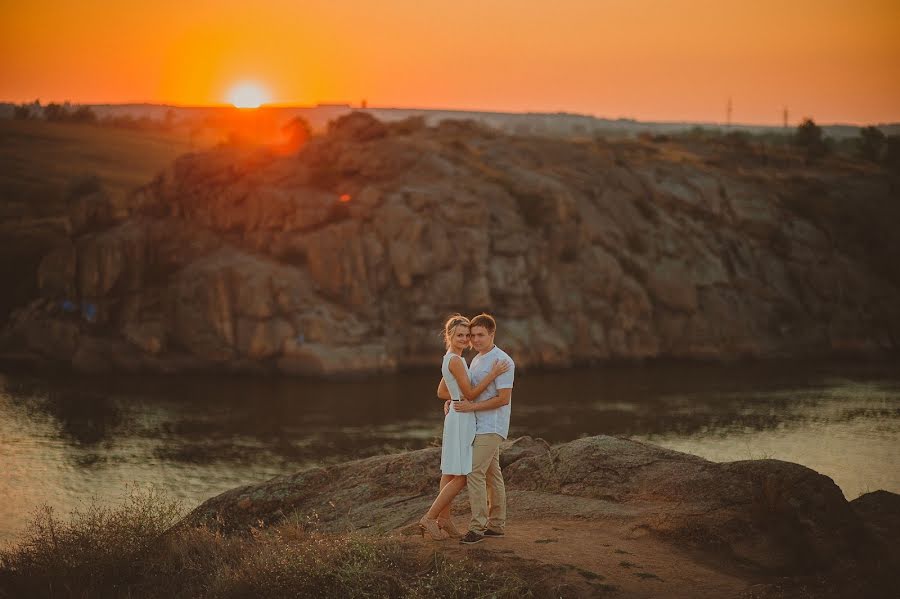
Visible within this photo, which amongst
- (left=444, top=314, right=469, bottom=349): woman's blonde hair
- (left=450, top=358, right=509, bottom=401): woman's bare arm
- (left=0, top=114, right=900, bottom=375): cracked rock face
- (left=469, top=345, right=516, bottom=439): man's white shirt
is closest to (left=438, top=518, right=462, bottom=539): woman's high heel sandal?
(left=469, top=345, right=516, bottom=439): man's white shirt

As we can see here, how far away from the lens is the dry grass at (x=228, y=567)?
1201 cm

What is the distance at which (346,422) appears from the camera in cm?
5003

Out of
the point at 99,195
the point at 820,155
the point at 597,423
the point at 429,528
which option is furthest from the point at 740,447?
the point at 820,155

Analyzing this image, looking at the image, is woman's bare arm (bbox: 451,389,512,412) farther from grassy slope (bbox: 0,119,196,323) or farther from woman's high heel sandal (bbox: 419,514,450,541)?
grassy slope (bbox: 0,119,196,323)

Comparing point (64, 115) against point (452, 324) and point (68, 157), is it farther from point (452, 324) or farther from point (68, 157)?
point (452, 324)

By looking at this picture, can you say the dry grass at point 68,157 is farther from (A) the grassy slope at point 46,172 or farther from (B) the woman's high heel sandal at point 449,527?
(B) the woman's high heel sandal at point 449,527

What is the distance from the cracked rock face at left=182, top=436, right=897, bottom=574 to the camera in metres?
13.7

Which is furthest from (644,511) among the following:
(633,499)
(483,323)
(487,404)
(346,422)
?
(346,422)

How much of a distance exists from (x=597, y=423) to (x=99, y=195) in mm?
42187

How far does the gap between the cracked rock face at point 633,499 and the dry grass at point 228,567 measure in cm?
140

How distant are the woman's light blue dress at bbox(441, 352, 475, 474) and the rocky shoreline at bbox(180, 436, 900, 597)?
3.18 ft

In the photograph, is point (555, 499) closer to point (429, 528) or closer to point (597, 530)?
point (597, 530)

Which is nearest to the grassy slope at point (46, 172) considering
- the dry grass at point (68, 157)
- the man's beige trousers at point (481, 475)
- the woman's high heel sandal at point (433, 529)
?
the dry grass at point (68, 157)

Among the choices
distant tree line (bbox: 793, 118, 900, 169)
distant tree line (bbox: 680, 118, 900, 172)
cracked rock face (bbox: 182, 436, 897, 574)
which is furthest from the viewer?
distant tree line (bbox: 793, 118, 900, 169)
